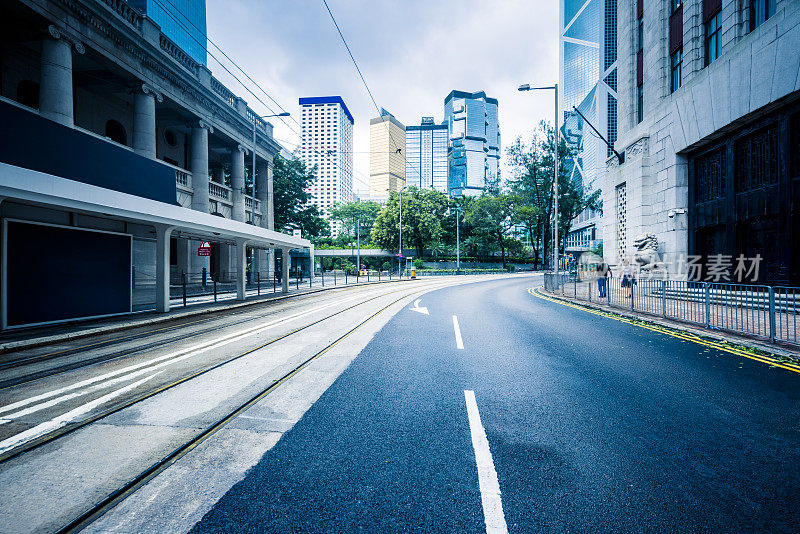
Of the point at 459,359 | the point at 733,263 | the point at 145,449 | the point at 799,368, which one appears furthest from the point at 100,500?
the point at 733,263

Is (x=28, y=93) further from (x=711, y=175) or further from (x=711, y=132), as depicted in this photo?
(x=711, y=175)

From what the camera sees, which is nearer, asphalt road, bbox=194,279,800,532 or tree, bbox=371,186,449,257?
asphalt road, bbox=194,279,800,532

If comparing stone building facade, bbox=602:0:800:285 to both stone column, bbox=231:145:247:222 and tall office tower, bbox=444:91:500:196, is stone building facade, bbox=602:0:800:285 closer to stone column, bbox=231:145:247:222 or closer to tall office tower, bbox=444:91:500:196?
stone column, bbox=231:145:247:222

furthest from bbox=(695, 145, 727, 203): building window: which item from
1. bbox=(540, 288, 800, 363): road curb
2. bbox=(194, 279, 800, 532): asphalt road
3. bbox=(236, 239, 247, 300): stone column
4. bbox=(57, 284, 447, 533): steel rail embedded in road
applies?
bbox=(236, 239, 247, 300): stone column

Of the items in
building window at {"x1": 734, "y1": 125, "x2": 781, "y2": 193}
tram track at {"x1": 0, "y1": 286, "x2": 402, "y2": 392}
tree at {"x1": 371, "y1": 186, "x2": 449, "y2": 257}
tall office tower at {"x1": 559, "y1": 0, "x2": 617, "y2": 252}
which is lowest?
tram track at {"x1": 0, "y1": 286, "x2": 402, "y2": 392}

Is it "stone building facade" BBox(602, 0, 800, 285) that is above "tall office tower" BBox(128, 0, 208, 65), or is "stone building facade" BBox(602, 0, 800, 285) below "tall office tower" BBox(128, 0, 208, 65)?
below

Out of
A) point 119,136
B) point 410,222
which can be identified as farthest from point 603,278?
point 410,222

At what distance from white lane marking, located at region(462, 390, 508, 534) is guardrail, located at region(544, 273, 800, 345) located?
7.09m

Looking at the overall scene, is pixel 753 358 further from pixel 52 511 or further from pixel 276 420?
pixel 52 511

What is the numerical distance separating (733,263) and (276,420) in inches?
725

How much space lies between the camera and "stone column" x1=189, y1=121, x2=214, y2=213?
20234mm

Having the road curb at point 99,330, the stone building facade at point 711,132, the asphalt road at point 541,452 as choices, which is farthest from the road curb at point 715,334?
the road curb at point 99,330

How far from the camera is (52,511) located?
6.91ft

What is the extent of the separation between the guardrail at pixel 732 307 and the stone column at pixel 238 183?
78.6ft
